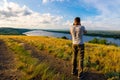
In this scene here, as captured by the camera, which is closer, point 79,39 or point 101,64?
point 79,39

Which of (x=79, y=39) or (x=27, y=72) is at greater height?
(x=79, y=39)

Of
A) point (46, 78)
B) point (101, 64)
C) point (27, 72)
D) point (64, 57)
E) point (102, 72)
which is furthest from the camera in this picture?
point (64, 57)

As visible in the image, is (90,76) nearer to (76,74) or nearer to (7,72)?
(76,74)

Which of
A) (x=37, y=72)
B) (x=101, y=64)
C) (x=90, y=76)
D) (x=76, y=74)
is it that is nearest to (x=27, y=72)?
(x=37, y=72)

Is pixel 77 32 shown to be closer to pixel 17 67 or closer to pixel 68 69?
pixel 68 69

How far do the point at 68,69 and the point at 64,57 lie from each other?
295 centimetres

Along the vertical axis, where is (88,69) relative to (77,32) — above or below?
below

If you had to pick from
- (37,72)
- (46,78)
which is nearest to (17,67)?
(37,72)

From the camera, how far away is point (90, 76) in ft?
28.0

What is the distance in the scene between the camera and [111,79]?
25.8 ft

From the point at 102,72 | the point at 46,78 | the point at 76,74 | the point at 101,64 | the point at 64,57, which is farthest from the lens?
the point at 64,57

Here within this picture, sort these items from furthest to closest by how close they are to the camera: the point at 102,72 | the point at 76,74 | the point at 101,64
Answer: the point at 101,64, the point at 102,72, the point at 76,74

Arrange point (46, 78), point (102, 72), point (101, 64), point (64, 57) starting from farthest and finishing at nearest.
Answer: point (64, 57)
point (101, 64)
point (102, 72)
point (46, 78)

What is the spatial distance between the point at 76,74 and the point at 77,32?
5.93 feet
